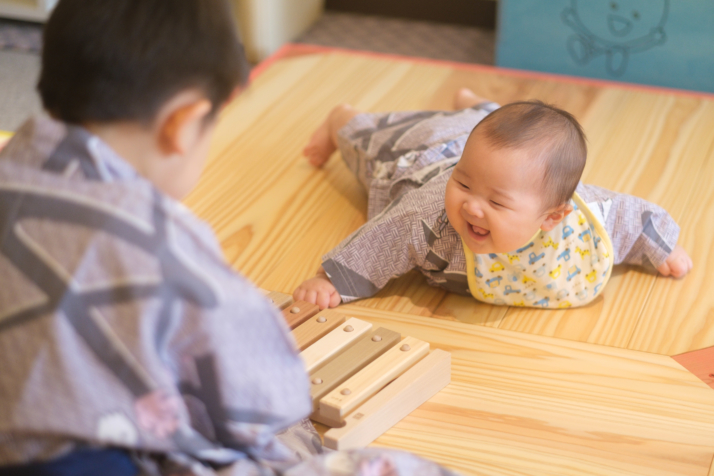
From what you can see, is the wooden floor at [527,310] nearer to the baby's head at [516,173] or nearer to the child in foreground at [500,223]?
the child in foreground at [500,223]

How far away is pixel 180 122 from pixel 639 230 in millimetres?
863

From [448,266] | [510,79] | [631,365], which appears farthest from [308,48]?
[631,365]

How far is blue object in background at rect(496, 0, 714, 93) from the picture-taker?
6.59 ft

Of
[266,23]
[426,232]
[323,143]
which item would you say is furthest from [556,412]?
[266,23]

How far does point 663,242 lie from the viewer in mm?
1245

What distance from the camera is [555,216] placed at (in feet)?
3.65

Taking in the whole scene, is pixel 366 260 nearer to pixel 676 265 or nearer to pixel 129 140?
pixel 676 265

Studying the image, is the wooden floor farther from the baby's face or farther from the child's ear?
the child's ear

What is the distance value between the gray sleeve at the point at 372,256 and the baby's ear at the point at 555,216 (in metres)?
0.20

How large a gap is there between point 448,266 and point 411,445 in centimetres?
34

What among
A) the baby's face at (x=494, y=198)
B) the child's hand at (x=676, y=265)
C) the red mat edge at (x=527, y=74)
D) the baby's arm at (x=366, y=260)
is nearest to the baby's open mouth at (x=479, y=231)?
the baby's face at (x=494, y=198)

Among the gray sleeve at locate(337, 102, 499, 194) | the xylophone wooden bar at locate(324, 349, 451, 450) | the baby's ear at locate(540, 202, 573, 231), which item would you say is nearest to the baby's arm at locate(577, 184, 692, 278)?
the baby's ear at locate(540, 202, 573, 231)

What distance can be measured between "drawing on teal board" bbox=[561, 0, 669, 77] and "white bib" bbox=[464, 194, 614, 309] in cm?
108

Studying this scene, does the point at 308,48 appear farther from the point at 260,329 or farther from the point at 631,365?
the point at 260,329
